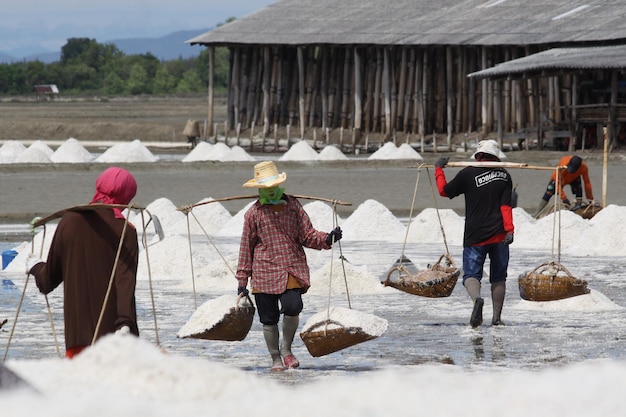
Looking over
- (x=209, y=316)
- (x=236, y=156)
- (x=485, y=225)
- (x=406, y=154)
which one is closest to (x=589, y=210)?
(x=485, y=225)

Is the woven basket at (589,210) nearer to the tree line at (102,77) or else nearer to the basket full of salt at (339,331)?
the basket full of salt at (339,331)

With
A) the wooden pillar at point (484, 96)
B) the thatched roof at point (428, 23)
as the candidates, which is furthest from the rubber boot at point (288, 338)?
the wooden pillar at point (484, 96)

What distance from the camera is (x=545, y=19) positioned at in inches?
1246

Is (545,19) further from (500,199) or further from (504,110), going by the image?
(500,199)

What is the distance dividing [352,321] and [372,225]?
9032 millimetres

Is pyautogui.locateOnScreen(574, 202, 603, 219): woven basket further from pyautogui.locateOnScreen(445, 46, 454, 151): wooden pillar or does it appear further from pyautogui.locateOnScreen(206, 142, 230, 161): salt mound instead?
pyautogui.locateOnScreen(445, 46, 454, 151): wooden pillar

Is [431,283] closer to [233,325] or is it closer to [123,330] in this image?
[233,325]

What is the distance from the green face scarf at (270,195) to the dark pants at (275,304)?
0.51 m

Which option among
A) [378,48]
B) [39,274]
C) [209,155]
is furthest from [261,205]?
[378,48]

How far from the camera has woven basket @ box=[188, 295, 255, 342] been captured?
27.6 ft

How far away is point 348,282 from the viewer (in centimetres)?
1200

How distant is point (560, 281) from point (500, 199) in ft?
3.19

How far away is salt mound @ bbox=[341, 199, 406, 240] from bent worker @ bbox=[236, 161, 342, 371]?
881 cm

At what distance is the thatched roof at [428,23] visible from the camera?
1188 inches
